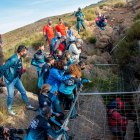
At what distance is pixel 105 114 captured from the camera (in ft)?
14.0

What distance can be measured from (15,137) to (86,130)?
2.03 m

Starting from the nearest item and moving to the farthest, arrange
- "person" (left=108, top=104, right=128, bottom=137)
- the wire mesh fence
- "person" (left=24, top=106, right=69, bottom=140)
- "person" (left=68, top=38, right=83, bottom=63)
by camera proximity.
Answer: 1. "person" (left=24, top=106, right=69, bottom=140)
2. the wire mesh fence
3. "person" (left=108, top=104, right=128, bottom=137)
4. "person" (left=68, top=38, right=83, bottom=63)

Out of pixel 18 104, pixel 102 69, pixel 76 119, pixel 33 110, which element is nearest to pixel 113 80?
pixel 102 69

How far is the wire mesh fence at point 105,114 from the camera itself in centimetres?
373

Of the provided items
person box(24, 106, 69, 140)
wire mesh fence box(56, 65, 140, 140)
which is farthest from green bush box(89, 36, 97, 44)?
person box(24, 106, 69, 140)

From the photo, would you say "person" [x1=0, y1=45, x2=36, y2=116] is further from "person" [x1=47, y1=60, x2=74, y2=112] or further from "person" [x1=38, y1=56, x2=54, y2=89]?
"person" [x1=47, y1=60, x2=74, y2=112]

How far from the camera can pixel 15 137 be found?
101 inches

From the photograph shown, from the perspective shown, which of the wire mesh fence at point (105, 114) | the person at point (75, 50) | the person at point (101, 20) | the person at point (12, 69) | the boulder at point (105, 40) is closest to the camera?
the person at point (12, 69)

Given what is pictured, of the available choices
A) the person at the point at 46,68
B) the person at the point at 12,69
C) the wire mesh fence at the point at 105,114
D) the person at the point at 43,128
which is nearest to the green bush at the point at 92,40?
the wire mesh fence at the point at 105,114

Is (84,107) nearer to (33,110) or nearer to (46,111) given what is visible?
(33,110)

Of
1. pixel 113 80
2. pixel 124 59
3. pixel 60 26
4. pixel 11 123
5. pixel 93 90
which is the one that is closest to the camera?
pixel 11 123

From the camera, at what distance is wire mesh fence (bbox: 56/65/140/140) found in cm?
373

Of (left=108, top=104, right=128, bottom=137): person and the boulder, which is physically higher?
the boulder

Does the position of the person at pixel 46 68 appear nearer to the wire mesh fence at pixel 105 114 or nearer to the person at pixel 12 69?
the person at pixel 12 69
